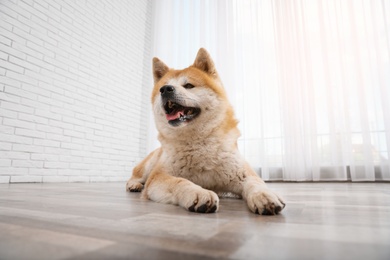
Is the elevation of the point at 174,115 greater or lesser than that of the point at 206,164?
greater

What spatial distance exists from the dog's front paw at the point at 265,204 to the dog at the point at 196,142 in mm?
137

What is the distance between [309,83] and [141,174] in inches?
98.9

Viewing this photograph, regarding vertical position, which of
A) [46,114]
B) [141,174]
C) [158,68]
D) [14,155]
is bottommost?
[141,174]

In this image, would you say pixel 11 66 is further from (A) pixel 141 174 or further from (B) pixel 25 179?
(A) pixel 141 174

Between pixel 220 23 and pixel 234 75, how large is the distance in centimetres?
98

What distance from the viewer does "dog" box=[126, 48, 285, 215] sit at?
1153 mm

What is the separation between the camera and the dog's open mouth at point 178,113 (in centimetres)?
129

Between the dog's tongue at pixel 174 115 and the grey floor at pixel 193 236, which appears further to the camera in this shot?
the dog's tongue at pixel 174 115

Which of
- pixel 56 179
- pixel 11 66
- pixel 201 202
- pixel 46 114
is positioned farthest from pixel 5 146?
pixel 201 202

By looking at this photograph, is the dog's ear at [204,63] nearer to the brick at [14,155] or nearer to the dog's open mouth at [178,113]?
the dog's open mouth at [178,113]

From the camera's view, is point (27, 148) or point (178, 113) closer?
point (178, 113)

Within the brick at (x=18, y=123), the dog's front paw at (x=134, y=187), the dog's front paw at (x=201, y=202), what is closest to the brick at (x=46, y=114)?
the brick at (x=18, y=123)

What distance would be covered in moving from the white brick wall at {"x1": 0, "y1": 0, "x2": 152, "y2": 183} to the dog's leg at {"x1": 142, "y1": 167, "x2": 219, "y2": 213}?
2.08 metres

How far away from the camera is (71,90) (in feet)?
10.1
